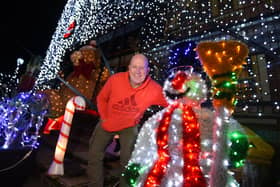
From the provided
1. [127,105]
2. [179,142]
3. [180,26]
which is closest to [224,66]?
[179,142]

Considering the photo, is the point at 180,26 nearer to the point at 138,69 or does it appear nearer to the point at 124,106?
the point at 138,69

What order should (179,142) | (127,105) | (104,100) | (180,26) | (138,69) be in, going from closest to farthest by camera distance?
(179,142)
(138,69)
(127,105)
(104,100)
(180,26)

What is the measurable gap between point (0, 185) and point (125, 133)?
2.28 metres

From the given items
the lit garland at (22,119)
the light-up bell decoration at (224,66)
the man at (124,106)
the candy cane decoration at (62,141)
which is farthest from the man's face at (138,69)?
the lit garland at (22,119)

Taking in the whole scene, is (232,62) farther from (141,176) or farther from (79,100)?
(79,100)

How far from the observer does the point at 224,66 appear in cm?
224

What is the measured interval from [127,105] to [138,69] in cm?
54

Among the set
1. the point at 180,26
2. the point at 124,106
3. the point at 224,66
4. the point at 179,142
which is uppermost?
the point at 180,26

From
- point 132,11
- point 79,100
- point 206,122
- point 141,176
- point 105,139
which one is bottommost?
point 141,176

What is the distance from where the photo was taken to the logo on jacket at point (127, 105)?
2947 mm

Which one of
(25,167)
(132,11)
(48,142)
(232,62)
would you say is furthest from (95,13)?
(232,62)

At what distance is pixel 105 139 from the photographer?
319cm

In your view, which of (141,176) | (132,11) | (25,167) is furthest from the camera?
(132,11)

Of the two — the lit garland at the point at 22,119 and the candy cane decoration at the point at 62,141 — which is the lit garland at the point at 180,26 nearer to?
the candy cane decoration at the point at 62,141
